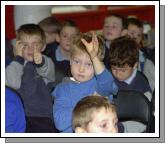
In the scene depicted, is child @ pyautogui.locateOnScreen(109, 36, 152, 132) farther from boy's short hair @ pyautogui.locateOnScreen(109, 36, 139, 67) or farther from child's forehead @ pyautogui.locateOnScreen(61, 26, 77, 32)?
child's forehead @ pyautogui.locateOnScreen(61, 26, 77, 32)

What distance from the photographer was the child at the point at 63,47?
2584 millimetres

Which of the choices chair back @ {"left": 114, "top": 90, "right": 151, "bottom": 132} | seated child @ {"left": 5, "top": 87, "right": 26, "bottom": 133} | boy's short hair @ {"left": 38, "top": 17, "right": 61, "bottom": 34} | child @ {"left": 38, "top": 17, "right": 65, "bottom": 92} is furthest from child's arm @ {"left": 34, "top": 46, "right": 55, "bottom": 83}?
boy's short hair @ {"left": 38, "top": 17, "right": 61, "bottom": 34}

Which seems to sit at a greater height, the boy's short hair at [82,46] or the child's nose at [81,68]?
the boy's short hair at [82,46]

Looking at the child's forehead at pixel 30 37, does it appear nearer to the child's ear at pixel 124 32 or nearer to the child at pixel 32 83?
the child at pixel 32 83

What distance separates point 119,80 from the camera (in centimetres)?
216

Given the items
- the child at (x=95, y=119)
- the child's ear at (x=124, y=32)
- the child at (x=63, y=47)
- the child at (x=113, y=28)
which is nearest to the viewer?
the child at (x=95, y=119)

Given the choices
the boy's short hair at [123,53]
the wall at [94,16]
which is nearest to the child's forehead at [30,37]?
the boy's short hair at [123,53]

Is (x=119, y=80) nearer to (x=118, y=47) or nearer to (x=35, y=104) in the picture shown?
(x=118, y=47)

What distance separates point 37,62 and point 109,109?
1.92 ft

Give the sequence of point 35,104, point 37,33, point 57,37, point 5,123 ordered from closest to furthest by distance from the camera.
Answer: point 5,123
point 35,104
point 37,33
point 57,37

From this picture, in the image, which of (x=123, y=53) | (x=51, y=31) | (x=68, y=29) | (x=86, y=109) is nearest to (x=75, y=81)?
(x=86, y=109)

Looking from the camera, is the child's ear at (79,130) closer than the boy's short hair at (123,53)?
Yes

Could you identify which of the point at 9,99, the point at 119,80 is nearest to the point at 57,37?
the point at 119,80

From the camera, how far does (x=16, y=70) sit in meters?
2.02
